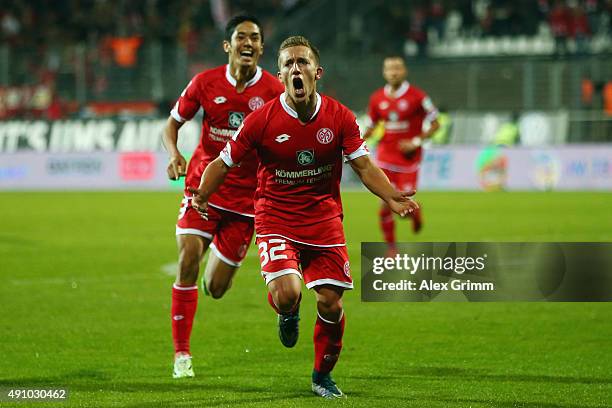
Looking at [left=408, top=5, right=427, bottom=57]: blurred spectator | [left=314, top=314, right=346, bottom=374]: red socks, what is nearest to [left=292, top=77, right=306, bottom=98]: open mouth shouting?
[left=314, top=314, right=346, bottom=374]: red socks

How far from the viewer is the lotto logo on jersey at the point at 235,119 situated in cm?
794

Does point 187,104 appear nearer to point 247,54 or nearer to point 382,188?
point 247,54

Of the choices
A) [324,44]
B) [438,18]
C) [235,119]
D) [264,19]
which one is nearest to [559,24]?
[438,18]

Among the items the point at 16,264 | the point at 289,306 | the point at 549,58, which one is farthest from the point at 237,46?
the point at 549,58

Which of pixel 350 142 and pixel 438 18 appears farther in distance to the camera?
pixel 438 18

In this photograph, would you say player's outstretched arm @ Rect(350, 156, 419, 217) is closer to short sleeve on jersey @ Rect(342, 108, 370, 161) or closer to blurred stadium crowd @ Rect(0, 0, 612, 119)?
short sleeve on jersey @ Rect(342, 108, 370, 161)

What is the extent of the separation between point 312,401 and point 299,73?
5.85 ft

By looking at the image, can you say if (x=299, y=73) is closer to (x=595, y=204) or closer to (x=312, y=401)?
(x=312, y=401)

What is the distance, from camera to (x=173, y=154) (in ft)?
24.9

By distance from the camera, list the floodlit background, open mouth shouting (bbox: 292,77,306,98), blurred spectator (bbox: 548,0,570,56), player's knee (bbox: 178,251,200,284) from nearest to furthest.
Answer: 1. open mouth shouting (bbox: 292,77,306,98)
2. the floodlit background
3. player's knee (bbox: 178,251,200,284)
4. blurred spectator (bbox: 548,0,570,56)

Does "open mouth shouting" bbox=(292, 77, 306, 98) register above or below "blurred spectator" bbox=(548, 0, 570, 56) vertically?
below

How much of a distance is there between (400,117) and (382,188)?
348 inches

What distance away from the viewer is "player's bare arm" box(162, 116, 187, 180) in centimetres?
738

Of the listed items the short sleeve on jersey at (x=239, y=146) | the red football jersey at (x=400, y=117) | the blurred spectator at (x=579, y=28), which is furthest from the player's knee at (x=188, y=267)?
the blurred spectator at (x=579, y=28)
